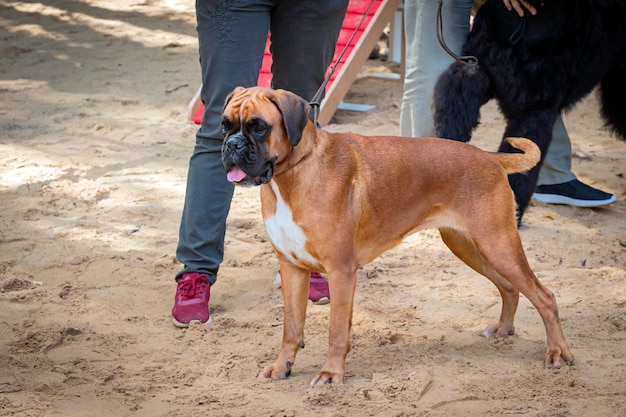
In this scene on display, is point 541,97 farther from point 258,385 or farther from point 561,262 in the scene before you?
point 258,385

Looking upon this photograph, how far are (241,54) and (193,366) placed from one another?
135cm

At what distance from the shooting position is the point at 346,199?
3354 millimetres

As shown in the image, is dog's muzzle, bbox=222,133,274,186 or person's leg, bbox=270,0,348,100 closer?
dog's muzzle, bbox=222,133,274,186

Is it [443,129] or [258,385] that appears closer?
[258,385]

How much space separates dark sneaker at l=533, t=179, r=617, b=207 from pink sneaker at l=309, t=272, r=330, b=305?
78.5 inches

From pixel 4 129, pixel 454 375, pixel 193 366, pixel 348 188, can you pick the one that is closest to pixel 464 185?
pixel 348 188

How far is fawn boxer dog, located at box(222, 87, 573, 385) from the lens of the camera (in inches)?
123

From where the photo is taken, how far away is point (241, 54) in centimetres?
381

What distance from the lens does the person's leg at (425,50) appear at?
5082 millimetres

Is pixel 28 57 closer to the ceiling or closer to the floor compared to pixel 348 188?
closer to the floor

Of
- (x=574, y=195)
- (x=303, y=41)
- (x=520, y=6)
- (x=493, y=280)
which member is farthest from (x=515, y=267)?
(x=574, y=195)

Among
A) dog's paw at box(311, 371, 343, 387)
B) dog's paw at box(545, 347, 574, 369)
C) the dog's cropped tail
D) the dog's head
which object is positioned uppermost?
the dog's head

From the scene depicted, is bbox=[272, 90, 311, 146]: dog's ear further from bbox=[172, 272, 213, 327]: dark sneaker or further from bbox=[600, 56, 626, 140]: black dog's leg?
bbox=[600, 56, 626, 140]: black dog's leg

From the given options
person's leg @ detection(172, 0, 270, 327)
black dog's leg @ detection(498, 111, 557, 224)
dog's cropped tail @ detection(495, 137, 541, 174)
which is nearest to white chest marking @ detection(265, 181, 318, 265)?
person's leg @ detection(172, 0, 270, 327)
